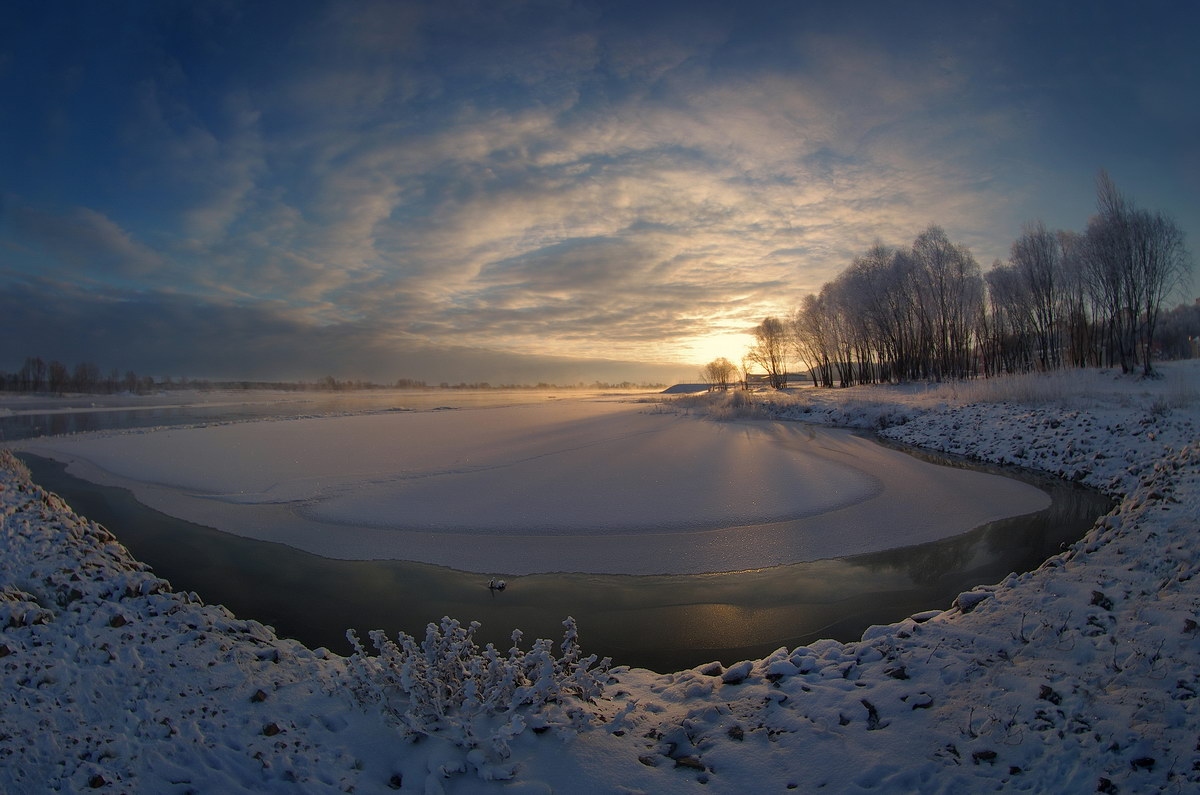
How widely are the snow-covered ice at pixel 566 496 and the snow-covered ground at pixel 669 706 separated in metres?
2.59

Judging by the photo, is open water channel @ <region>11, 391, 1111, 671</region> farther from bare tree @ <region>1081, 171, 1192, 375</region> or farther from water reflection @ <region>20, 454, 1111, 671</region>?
bare tree @ <region>1081, 171, 1192, 375</region>

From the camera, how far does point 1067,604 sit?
383 cm

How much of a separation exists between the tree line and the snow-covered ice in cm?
Result: 2108

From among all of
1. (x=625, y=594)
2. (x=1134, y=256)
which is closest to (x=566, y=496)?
(x=625, y=594)

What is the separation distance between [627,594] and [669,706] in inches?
88.2

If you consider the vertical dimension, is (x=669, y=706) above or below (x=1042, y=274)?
below

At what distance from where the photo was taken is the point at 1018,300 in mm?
35500

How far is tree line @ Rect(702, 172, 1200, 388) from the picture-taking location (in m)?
25.1

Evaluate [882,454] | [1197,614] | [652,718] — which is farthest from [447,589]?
[882,454]

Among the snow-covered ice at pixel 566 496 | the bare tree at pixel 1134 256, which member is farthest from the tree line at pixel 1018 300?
the snow-covered ice at pixel 566 496

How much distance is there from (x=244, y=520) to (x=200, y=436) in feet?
44.7

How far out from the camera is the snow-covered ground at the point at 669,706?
2604mm

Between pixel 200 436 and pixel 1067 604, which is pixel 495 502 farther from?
pixel 200 436

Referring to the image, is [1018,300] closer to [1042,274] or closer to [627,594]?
[1042,274]
